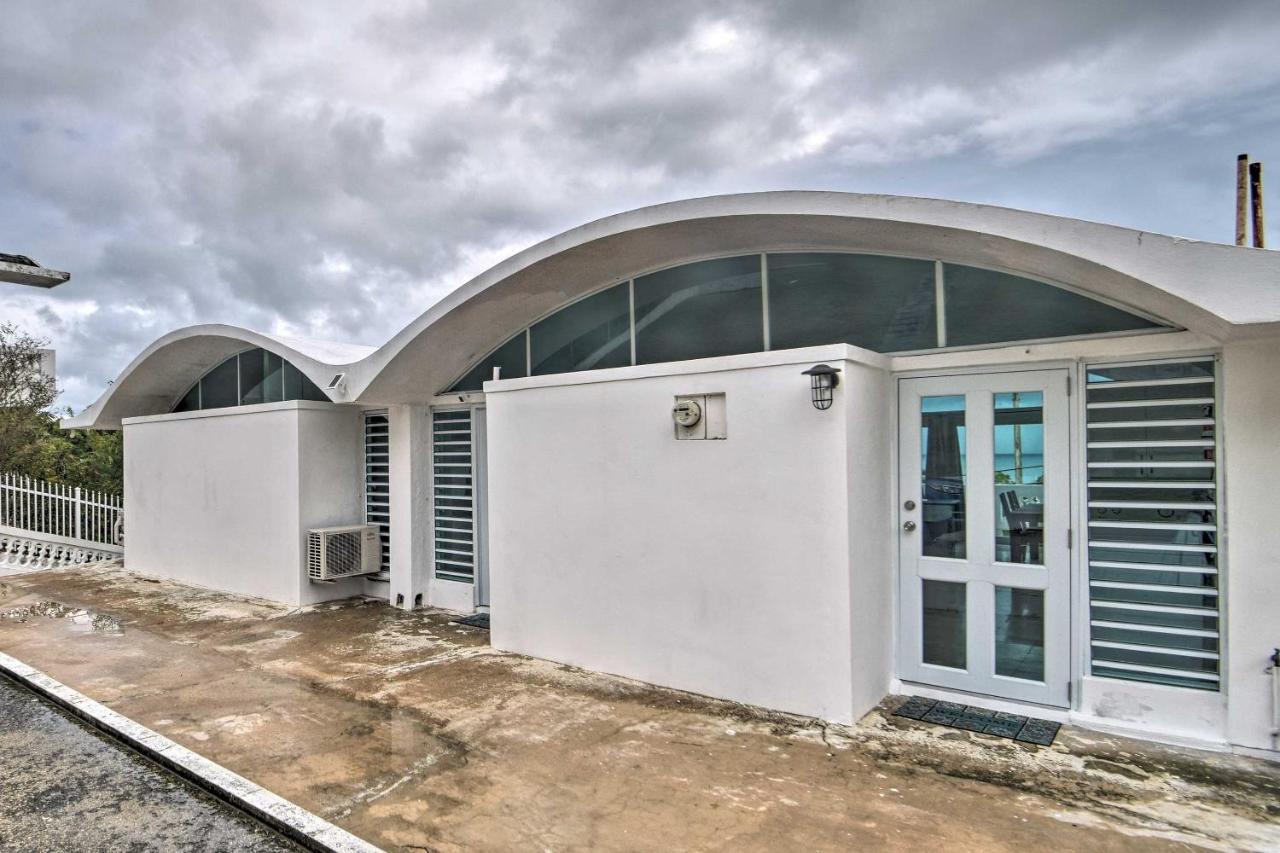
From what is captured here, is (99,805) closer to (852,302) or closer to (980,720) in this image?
(980,720)

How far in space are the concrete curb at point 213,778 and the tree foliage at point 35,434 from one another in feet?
35.1

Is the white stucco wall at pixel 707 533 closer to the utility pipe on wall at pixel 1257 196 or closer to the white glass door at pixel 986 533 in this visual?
the white glass door at pixel 986 533

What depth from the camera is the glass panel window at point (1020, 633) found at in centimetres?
475

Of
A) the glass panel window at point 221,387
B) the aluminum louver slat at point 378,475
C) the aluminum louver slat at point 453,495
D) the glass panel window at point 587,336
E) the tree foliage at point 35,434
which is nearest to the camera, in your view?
the glass panel window at point 587,336

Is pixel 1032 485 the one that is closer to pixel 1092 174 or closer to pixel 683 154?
pixel 1092 174

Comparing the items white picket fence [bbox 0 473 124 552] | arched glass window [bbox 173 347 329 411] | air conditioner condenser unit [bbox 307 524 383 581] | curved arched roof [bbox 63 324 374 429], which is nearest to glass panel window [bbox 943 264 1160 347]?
curved arched roof [bbox 63 324 374 429]

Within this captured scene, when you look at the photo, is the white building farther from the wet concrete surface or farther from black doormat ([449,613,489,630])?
the wet concrete surface

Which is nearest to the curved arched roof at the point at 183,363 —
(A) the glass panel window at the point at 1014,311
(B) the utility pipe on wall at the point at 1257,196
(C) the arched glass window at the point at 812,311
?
(C) the arched glass window at the point at 812,311

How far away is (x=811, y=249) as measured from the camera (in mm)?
5609

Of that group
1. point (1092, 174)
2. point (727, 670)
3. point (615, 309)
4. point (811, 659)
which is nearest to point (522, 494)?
point (615, 309)

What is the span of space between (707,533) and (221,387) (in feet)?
29.7

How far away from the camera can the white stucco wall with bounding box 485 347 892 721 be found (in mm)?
4777

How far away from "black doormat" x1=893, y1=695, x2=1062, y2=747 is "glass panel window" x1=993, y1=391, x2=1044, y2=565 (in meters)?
1.02

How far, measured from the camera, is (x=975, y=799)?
3691 mm
